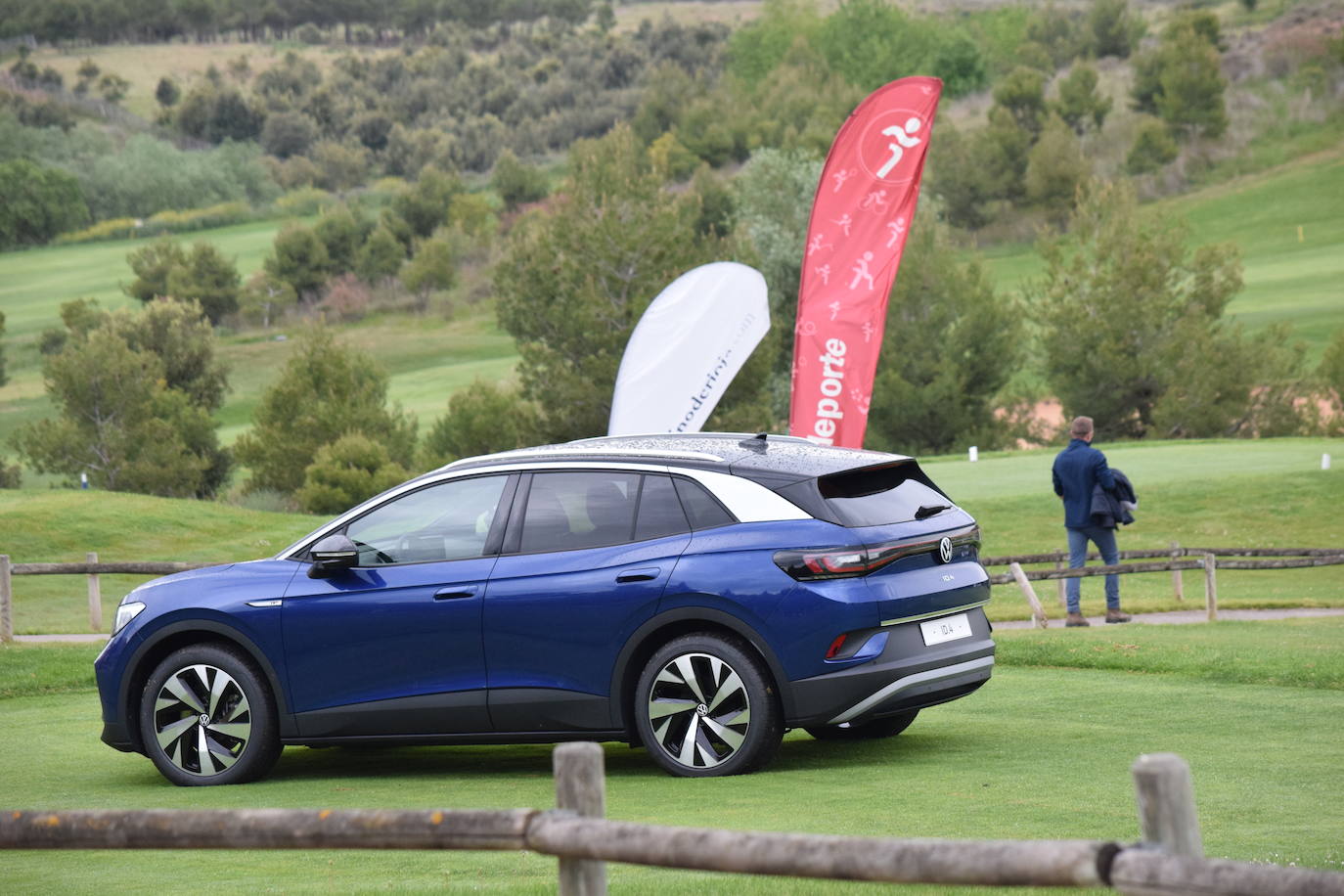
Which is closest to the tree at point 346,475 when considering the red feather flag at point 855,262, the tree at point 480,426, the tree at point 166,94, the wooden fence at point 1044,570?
the tree at point 480,426

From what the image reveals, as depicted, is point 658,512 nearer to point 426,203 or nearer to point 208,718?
point 208,718

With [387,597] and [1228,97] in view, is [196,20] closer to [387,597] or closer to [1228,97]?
[1228,97]

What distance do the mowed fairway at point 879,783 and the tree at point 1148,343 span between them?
140 ft

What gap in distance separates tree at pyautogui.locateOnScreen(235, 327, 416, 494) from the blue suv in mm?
40987

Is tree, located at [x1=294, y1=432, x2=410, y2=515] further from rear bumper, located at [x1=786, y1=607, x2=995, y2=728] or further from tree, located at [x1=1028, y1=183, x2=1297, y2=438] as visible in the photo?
rear bumper, located at [x1=786, y1=607, x2=995, y2=728]

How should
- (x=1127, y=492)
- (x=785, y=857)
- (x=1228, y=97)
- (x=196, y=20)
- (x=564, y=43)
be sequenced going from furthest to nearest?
(x=196, y=20) < (x=564, y=43) < (x=1228, y=97) < (x=1127, y=492) < (x=785, y=857)

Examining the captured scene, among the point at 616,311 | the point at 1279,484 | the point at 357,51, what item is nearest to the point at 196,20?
the point at 357,51

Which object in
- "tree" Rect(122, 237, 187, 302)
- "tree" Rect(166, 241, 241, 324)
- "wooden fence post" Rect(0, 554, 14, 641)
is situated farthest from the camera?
"tree" Rect(122, 237, 187, 302)

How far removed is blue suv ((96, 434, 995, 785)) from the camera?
8328 millimetres

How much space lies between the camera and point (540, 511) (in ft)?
29.3

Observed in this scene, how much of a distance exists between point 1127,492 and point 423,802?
32.8 feet

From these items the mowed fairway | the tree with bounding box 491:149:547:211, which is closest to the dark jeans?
the mowed fairway

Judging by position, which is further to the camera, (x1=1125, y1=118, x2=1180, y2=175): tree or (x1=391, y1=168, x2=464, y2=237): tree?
(x1=391, y1=168, x2=464, y2=237): tree

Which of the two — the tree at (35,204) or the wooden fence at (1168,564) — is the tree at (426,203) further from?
the wooden fence at (1168,564)
